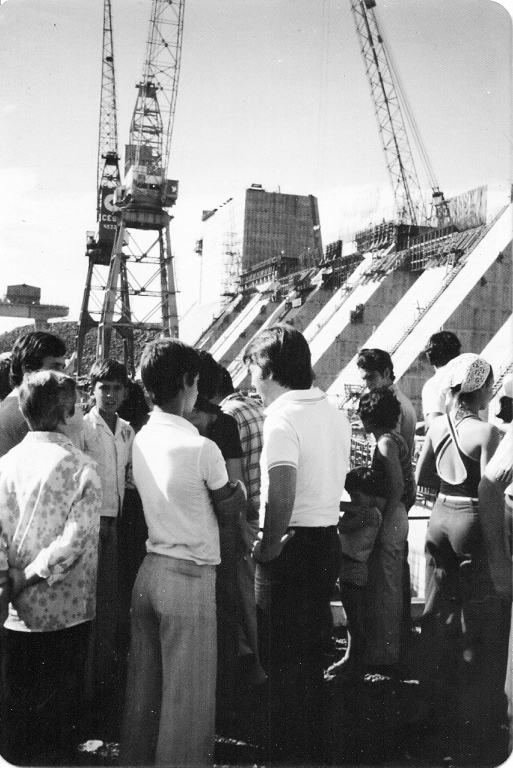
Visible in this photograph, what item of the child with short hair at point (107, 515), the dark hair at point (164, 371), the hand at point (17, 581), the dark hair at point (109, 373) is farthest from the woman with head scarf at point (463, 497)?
the hand at point (17, 581)

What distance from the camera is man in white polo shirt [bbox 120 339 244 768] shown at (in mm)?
2584

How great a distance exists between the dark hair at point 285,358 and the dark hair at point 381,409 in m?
0.96

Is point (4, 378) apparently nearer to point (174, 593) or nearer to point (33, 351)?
point (33, 351)

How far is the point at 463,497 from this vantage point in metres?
3.30

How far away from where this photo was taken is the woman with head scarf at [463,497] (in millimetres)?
3264

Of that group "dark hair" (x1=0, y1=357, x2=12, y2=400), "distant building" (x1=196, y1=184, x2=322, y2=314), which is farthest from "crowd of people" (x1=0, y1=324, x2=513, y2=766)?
"distant building" (x1=196, y1=184, x2=322, y2=314)

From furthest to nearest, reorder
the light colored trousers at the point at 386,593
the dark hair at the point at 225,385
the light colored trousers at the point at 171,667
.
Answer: the light colored trousers at the point at 386,593
the dark hair at the point at 225,385
the light colored trousers at the point at 171,667

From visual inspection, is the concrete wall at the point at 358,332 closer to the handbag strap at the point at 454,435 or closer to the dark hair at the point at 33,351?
the handbag strap at the point at 454,435

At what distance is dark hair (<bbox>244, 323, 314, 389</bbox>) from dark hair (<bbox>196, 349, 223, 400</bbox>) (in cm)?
54

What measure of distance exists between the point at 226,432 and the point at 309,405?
566 millimetres

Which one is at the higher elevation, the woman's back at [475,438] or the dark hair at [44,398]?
the dark hair at [44,398]

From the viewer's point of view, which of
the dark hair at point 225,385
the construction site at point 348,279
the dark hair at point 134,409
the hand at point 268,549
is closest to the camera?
the hand at point 268,549

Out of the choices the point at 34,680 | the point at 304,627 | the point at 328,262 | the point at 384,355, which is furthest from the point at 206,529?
the point at 328,262

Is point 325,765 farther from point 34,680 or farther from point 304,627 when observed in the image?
point 34,680
